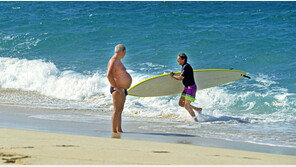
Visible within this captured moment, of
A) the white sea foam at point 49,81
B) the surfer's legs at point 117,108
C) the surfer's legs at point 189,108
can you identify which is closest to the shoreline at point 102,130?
the surfer's legs at point 117,108

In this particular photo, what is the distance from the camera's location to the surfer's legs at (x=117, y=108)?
6125 mm

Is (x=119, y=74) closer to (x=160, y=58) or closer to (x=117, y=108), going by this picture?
(x=117, y=108)

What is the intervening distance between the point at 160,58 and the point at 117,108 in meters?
8.80

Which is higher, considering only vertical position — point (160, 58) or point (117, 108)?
point (160, 58)

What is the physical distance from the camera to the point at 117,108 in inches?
244

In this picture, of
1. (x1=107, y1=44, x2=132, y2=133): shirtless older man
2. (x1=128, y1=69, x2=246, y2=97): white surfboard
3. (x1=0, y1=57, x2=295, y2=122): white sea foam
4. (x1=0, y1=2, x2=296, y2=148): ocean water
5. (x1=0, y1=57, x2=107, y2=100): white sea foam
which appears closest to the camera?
(x1=107, y1=44, x2=132, y2=133): shirtless older man

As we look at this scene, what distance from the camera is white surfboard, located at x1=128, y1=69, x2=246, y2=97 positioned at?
8708mm

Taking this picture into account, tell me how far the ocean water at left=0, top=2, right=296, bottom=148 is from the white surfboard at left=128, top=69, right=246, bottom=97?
46 centimetres

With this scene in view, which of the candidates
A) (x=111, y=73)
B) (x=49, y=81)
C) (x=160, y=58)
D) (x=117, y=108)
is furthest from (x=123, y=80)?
(x=160, y=58)

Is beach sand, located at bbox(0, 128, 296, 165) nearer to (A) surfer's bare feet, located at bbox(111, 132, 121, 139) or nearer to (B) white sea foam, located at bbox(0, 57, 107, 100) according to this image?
(A) surfer's bare feet, located at bbox(111, 132, 121, 139)

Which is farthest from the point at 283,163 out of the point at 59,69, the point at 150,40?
the point at 150,40

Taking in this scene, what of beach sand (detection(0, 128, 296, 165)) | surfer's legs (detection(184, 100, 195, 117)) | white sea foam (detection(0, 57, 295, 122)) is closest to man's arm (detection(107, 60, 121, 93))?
beach sand (detection(0, 128, 296, 165))

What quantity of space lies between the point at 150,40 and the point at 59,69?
4.91 metres

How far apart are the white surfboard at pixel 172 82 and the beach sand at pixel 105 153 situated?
3590 mm
